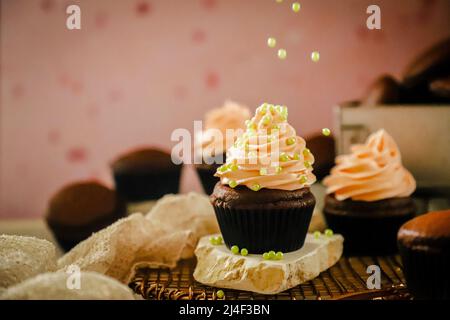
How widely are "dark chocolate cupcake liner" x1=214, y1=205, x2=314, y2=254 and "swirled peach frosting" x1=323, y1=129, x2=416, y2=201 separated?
0.31 metres

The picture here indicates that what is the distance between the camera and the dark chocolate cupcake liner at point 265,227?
155 centimetres

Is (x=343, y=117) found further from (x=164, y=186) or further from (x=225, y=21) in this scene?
(x=225, y=21)

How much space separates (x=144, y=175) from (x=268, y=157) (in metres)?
1.02

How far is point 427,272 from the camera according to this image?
4.40 feet

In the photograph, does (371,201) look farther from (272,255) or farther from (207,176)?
(207,176)

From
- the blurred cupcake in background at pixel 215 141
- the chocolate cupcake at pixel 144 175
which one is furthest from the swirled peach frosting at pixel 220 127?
the chocolate cupcake at pixel 144 175

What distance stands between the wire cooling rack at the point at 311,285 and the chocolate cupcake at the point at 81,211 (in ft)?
1.96

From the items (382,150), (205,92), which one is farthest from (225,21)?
(382,150)

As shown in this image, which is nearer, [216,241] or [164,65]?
[216,241]

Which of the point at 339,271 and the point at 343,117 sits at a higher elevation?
the point at 343,117

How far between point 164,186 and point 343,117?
0.83 metres

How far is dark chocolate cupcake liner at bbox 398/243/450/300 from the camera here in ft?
4.31

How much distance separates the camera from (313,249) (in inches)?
64.0

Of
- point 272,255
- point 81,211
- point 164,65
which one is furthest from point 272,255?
point 164,65
